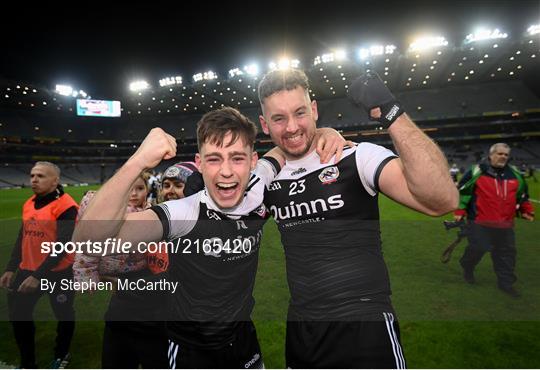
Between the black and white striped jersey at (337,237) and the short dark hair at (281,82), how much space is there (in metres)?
0.60

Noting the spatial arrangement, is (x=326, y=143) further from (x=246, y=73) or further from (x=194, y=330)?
(x=246, y=73)

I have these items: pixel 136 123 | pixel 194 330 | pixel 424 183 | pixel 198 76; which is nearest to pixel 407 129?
pixel 424 183

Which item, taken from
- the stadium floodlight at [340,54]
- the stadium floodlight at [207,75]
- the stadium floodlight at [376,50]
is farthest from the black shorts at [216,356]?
the stadium floodlight at [207,75]

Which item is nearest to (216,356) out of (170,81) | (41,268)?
(41,268)

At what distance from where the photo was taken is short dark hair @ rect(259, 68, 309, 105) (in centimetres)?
224

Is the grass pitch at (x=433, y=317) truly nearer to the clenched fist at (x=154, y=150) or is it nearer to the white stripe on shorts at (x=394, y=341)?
the white stripe on shorts at (x=394, y=341)

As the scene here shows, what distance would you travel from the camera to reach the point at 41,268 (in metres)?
3.50

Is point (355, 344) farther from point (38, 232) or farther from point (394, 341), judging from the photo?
point (38, 232)

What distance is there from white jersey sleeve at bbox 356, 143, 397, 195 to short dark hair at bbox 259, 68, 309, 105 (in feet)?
2.15

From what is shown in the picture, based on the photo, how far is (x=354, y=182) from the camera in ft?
6.98

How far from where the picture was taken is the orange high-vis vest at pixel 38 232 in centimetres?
363

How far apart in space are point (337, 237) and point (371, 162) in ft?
1.84

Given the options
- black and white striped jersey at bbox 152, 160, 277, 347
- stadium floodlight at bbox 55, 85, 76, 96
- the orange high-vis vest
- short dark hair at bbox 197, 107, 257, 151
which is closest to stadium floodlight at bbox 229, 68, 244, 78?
stadium floodlight at bbox 55, 85, 76, 96

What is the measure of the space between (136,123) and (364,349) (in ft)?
256
